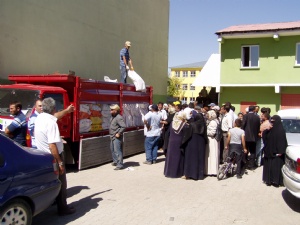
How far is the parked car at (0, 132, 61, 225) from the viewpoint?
432 centimetres

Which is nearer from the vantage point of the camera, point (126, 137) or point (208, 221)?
point (208, 221)

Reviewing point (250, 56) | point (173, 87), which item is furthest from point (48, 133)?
point (173, 87)

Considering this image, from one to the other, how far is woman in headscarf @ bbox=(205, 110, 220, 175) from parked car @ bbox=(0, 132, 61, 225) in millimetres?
4768

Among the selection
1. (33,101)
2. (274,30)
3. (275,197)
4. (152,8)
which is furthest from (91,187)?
(152,8)

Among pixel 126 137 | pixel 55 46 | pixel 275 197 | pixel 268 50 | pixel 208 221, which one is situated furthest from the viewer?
pixel 268 50

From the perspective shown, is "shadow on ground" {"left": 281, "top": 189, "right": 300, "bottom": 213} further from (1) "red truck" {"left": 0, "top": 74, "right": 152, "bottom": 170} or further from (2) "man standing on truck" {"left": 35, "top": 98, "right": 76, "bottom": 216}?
(1) "red truck" {"left": 0, "top": 74, "right": 152, "bottom": 170}

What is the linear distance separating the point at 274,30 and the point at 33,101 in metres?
15.0

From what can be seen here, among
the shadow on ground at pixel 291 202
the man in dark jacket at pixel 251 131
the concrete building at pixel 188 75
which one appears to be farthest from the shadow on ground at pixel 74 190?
the concrete building at pixel 188 75

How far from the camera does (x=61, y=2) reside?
54.3 feet

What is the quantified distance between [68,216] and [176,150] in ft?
11.9

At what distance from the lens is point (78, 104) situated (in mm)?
9086

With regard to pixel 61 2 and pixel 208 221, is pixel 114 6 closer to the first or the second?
pixel 61 2

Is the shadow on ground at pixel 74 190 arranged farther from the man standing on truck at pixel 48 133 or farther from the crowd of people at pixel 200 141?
the man standing on truck at pixel 48 133

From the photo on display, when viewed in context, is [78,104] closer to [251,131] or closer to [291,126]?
[251,131]
